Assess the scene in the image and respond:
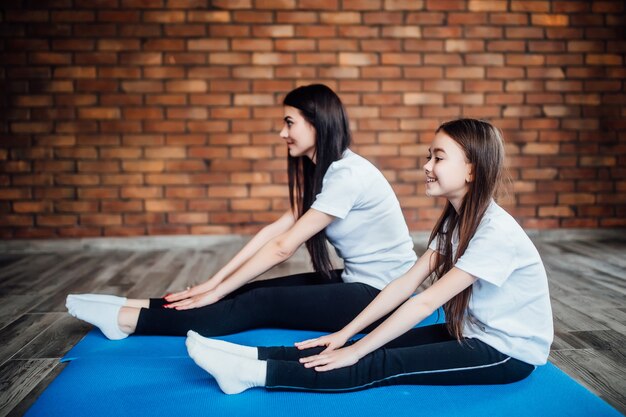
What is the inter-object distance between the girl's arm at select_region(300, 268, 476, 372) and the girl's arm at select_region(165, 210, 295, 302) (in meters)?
0.70

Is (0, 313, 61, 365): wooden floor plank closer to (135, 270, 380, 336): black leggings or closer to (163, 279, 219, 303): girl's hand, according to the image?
(135, 270, 380, 336): black leggings

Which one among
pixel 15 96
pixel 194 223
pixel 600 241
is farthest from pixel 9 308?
pixel 600 241

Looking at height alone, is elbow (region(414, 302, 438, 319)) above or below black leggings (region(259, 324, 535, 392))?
above

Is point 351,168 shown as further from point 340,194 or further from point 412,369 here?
point 412,369

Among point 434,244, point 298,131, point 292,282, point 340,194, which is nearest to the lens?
point 434,244

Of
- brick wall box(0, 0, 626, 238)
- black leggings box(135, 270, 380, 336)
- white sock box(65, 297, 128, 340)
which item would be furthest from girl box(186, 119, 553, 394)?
brick wall box(0, 0, 626, 238)

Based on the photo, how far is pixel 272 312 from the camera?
6.54ft

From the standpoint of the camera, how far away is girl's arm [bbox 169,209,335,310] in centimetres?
199

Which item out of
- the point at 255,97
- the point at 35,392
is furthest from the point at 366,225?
the point at 255,97

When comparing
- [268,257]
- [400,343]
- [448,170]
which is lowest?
[400,343]

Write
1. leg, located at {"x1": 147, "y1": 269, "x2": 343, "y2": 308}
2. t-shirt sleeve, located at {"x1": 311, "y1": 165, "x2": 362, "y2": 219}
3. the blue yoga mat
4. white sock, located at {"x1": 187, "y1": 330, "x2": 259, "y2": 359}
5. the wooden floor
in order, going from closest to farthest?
the blue yoga mat → white sock, located at {"x1": 187, "y1": 330, "x2": 259, "y2": 359} → the wooden floor → t-shirt sleeve, located at {"x1": 311, "y1": 165, "x2": 362, "y2": 219} → leg, located at {"x1": 147, "y1": 269, "x2": 343, "y2": 308}

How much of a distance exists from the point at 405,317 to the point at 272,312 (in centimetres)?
62

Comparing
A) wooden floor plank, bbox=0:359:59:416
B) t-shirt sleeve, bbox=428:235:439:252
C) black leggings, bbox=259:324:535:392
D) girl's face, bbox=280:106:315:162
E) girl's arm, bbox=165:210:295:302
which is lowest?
wooden floor plank, bbox=0:359:59:416

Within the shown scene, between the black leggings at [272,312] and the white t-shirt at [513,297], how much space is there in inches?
19.7
